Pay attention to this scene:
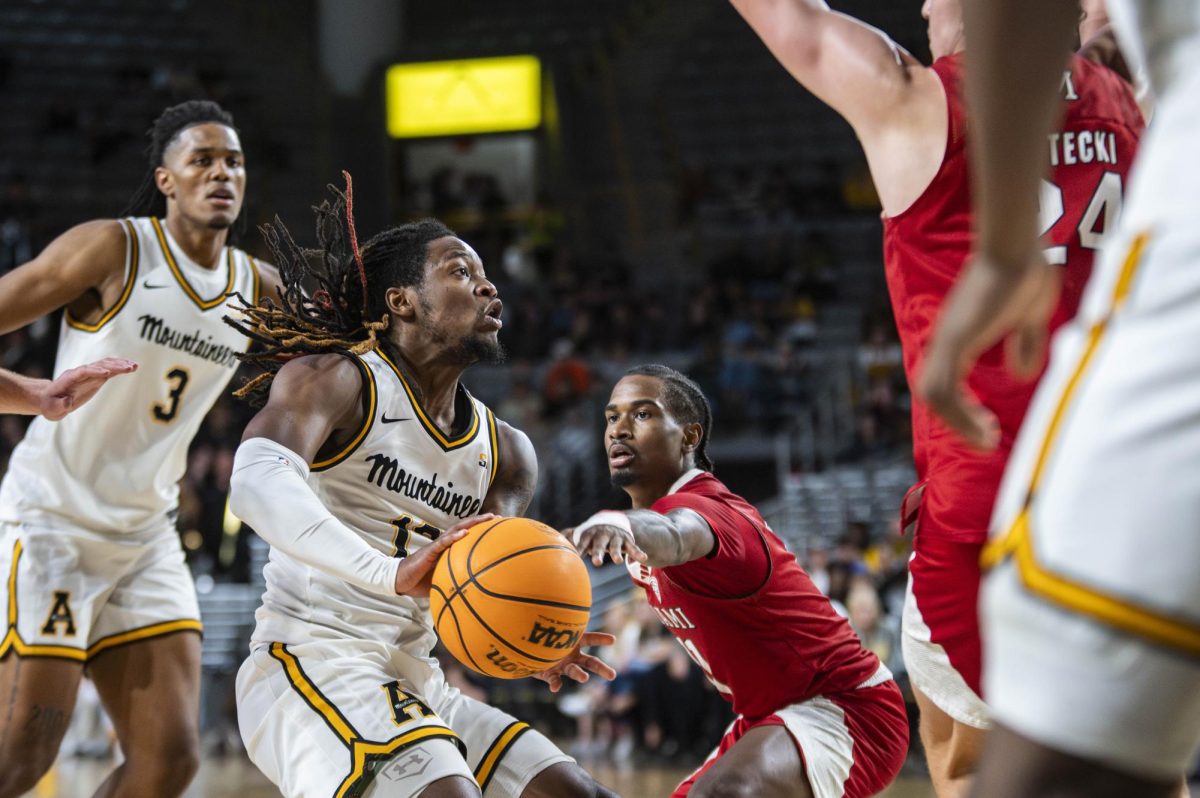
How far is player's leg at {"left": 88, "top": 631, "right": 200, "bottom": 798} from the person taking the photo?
13.9 feet

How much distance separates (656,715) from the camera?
10.0 meters

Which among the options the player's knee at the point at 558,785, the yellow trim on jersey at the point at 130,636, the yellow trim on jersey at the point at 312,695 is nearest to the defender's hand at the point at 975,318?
the yellow trim on jersey at the point at 312,695

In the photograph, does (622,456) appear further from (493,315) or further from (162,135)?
(162,135)

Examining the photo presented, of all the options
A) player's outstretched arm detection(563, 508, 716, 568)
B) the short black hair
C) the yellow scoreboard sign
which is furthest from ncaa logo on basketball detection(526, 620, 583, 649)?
the yellow scoreboard sign

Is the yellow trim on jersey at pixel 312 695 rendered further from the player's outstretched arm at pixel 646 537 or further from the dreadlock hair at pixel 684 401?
the dreadlock hair at pixel 684 401

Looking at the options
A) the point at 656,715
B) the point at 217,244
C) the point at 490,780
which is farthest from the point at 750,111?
the point at 490,780

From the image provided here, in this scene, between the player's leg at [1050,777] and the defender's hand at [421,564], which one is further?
the defender's hand at [421,564]

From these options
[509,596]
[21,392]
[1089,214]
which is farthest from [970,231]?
[21,392]

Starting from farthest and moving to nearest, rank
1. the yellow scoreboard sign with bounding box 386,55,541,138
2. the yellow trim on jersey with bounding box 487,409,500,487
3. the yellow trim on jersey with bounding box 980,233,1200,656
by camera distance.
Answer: the yellow scoreboard sign with bounding box 386,55,541,138 < the yellow trim on jersey with bounding box 487,409,500,487 < the yellow trim on jersey with bounding box 980,233,1200,656

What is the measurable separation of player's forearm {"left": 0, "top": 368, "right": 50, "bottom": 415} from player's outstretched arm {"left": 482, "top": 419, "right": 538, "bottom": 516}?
124cm

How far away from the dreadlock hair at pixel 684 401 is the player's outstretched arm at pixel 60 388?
1526 millimetres

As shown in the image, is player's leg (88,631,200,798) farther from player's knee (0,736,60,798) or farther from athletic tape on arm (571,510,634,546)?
athletic tape on arm (571,510,634,546)

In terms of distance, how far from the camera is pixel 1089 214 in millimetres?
2695

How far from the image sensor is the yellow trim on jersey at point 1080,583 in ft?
4.09
